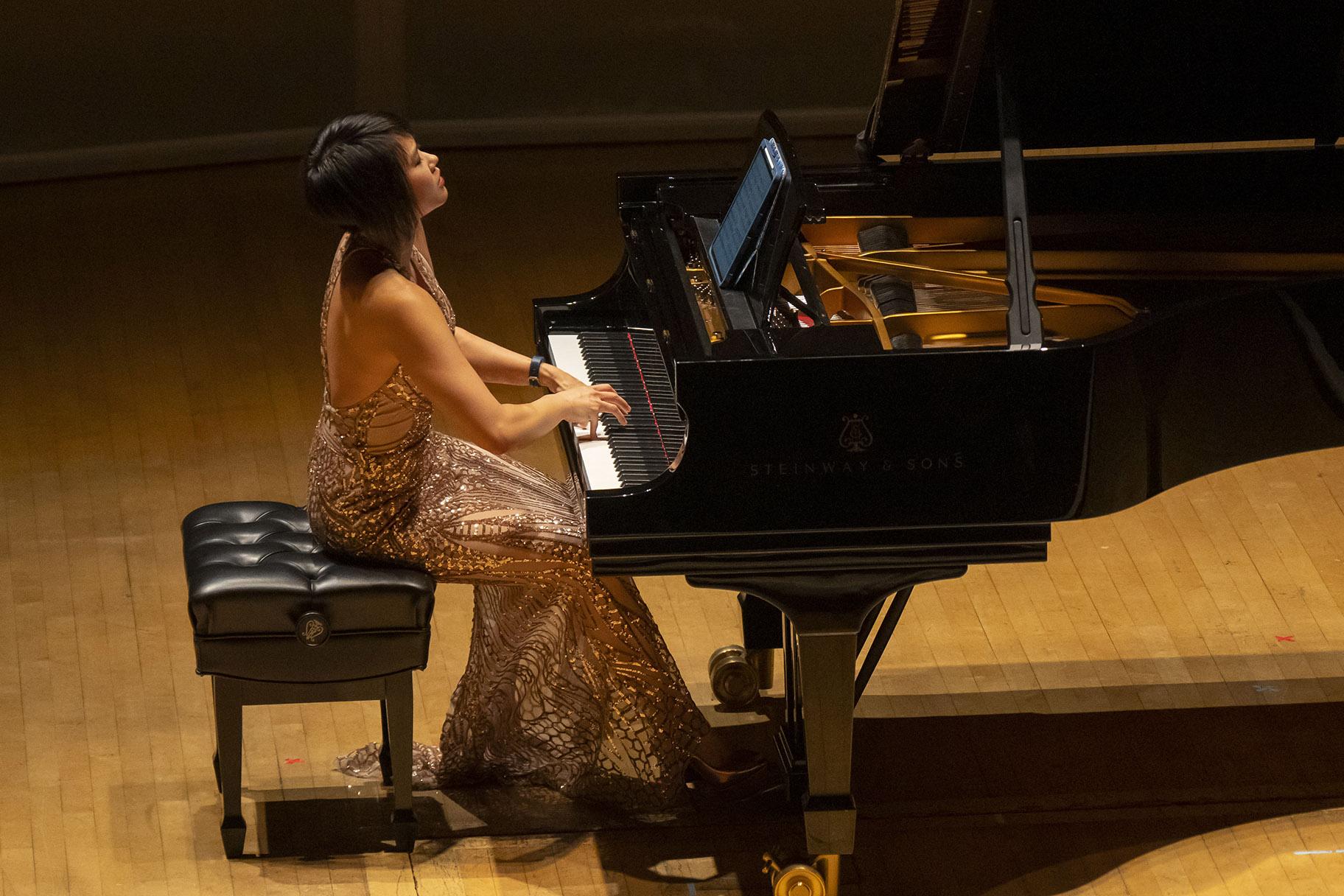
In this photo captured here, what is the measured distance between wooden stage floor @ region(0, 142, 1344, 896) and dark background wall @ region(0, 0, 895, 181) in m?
0.99

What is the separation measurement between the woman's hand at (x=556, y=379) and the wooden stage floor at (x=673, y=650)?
2.52 feet

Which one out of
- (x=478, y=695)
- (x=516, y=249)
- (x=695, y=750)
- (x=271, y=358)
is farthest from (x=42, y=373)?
(x=695, y=750)

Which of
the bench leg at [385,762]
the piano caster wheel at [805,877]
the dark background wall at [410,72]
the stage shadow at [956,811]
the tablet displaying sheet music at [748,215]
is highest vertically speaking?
the dark background wall at [410,72]

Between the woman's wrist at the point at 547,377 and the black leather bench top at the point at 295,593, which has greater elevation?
the woman's wrist at the point at 547,377

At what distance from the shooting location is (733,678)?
381 cm

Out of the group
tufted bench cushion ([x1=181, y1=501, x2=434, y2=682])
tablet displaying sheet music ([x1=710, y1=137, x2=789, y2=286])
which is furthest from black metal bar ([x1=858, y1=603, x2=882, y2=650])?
tufted bench cushion ([x1=181, y1=501, x2=434, y2=682])

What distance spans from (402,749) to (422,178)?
980mm

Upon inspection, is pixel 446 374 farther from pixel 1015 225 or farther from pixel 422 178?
pixel 1015 225

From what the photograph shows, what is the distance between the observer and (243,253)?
234 inches

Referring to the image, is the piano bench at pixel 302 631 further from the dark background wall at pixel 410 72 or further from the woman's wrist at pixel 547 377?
the dark background wall at pixel 410 72

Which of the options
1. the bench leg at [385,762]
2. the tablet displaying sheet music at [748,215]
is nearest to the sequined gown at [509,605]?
the bench leg at [385,762]

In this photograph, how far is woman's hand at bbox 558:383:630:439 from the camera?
10.2 ft

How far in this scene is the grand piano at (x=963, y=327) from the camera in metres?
2.86

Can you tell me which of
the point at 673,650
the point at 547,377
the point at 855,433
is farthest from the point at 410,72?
the point at 855,433
